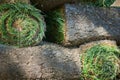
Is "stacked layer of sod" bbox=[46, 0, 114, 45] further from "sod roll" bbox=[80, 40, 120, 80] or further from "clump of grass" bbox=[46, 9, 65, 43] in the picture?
"sod roll" bbox=[80, 40, 120, 80]

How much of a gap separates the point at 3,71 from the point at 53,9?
1.16 metres

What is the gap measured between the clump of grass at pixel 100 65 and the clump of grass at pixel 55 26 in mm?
466

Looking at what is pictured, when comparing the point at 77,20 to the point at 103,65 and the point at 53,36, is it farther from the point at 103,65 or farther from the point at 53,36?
the point at 103,65

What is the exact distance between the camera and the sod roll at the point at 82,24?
11.7ft

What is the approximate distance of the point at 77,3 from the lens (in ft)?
12.3

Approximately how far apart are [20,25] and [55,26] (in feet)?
1.93

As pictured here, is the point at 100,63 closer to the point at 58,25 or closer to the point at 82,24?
the point at 82,24

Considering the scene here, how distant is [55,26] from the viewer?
3727 mm

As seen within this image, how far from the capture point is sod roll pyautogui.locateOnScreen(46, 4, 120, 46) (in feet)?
11.7

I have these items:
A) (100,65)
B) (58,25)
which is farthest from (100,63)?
(58,25)

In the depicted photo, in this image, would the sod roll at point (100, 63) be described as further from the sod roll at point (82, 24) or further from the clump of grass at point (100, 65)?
the sod roll at point (82, 24)

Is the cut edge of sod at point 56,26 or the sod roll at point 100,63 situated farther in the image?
the cut edge of sod at point 56,26

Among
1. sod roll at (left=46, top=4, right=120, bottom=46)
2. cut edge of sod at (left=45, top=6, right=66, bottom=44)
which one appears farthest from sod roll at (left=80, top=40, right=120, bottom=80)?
cut edge of sod at (left=45, top=6, right=66, bottom=44)

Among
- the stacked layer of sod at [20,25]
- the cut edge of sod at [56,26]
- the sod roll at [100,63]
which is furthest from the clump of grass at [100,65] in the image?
the stacked layer of sod at [20,25]
